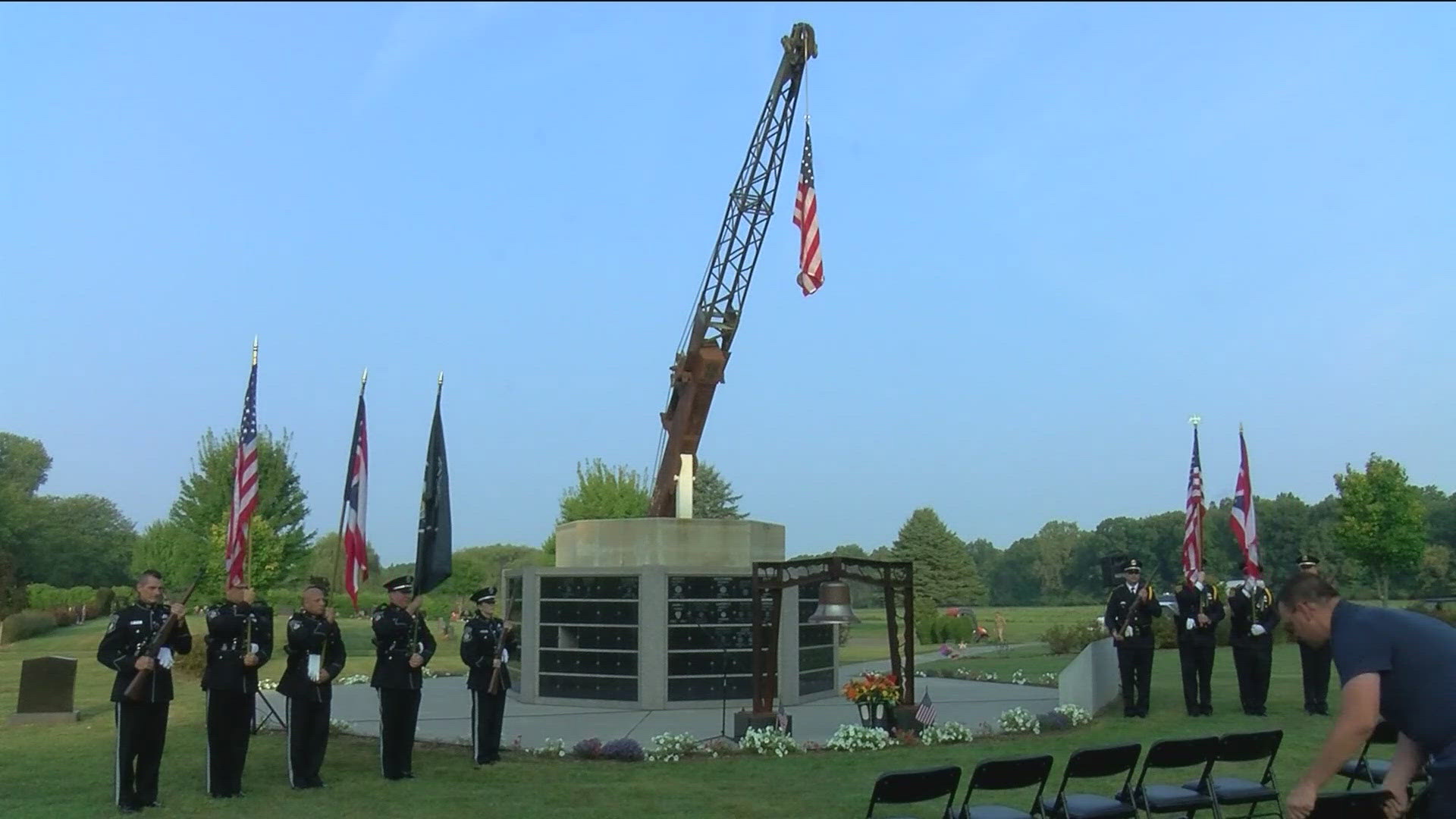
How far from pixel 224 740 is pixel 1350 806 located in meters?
8.37

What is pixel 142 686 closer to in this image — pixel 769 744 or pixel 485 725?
pixel 485 725

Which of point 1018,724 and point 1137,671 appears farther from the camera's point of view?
point 1137,671

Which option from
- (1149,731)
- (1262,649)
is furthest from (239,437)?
(1262,649)

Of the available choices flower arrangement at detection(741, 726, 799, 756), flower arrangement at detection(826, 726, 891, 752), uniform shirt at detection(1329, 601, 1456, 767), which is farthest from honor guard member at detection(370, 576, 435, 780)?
uniform shirt at detection(1329, 601, 1456, 767)

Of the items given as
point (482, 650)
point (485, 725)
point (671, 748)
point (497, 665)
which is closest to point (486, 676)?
point (497, 665)

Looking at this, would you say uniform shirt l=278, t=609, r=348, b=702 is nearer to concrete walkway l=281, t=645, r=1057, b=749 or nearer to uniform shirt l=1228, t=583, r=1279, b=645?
concrete walkway l=281, t=645, r=1057, b=749

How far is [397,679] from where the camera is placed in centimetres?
1086

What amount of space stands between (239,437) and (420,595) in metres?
2.47

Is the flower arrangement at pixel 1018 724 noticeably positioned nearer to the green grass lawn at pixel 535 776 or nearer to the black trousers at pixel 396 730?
the green grass lawn at pixel 535 776

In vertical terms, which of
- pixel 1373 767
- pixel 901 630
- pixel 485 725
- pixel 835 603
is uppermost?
pixel 835 603

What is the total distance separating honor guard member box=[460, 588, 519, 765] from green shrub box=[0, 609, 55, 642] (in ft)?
97.7

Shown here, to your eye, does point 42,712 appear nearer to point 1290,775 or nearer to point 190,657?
point 190,657

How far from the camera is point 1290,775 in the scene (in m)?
10.4

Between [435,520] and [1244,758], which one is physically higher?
[435,520]
